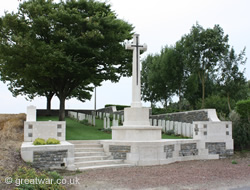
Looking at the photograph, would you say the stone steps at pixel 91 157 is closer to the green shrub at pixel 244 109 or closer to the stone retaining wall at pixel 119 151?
the stone retaining wall at pixel 119 151

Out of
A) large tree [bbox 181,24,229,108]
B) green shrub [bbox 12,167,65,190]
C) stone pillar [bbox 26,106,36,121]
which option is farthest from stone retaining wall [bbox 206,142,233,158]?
large tree [bbox 181,24,229,108]

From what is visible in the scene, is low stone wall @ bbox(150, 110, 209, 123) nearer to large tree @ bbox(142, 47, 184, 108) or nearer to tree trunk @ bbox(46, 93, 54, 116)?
large tree @ bbox(142, 47, 184, 108)

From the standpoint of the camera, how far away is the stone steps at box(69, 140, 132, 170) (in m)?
9.41

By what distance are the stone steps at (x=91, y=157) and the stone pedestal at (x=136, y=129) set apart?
1080 millimetres

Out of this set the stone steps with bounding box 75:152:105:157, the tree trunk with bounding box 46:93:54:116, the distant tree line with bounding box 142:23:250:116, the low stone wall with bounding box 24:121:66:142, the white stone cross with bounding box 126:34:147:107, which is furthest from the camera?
the tree trunk with bounding box 46:93:54:116

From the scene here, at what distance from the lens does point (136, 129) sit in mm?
10914

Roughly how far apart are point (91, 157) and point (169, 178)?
11.6 feet

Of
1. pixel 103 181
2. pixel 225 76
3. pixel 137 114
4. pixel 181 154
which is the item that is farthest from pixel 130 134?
pixel 225 76

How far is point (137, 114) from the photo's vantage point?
1146cm

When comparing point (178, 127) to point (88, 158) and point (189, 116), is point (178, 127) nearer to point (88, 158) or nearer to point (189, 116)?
point (189, 116)

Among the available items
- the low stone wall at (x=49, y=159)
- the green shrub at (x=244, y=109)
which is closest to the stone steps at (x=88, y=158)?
the low stone wall at (x=49, y=159)

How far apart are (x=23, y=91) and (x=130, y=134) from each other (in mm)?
21116

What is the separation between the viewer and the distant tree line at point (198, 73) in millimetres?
23328

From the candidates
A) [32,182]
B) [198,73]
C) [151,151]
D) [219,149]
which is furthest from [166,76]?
[32,182]
